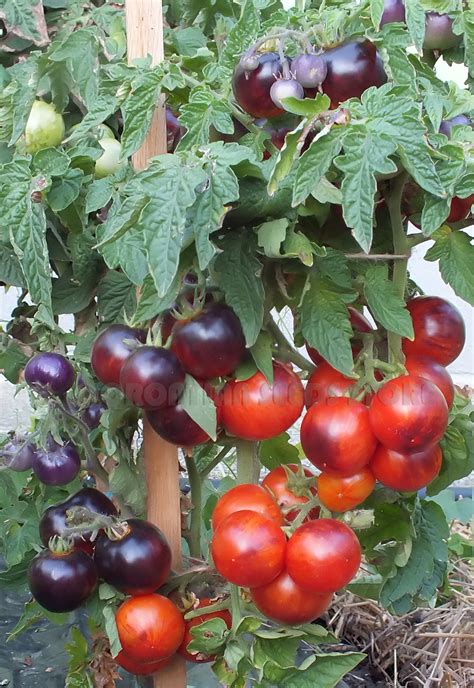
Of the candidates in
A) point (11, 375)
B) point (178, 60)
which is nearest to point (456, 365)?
point (11, 375)

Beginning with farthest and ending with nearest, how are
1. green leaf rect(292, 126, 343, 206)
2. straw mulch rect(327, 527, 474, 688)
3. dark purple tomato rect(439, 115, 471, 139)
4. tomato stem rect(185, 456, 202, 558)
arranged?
straw mulch rect(327, 527, 474, 688) → tomato stem rect(185, 456, 202, 558) → dark purple tomato rect(439, 115, 471, 139) → green leaf rect(292, 126, 343, 206)

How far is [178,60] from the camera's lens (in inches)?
26.0

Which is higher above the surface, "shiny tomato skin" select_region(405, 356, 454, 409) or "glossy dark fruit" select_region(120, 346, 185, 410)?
"glossy dark fruit" select_region(120, 346, 185, 410)

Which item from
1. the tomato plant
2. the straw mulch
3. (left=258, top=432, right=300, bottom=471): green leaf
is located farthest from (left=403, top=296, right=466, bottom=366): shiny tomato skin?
the straw mulch

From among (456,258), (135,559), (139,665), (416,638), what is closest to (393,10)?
(456,258)

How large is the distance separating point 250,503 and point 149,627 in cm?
17

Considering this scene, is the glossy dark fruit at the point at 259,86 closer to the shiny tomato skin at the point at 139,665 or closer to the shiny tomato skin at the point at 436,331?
the shiny tomato skin at the point at 436,331

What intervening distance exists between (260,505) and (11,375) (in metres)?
0.45

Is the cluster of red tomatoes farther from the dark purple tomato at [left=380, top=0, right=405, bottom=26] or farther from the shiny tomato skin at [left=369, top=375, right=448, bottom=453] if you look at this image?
the dark purple tomato at [left=380, top=0, right=405, bottom=26]

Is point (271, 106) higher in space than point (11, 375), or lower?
higher

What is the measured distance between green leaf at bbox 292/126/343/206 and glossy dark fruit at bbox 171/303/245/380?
152 mm

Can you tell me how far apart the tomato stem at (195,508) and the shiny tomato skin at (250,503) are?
6.0 inches

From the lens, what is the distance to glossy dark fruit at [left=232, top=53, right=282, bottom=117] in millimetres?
550

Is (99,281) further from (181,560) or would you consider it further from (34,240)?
(181,560)
